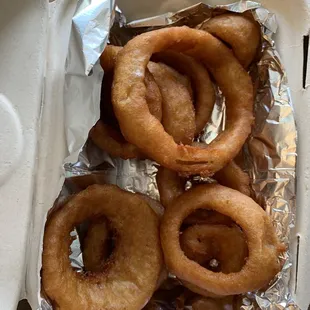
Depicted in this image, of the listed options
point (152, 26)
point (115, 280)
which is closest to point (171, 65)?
point (152, 26)

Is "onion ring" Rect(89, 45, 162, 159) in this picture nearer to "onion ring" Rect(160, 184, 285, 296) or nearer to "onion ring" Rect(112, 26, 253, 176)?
"onion ring" Rect(112, 26, 253, 176)

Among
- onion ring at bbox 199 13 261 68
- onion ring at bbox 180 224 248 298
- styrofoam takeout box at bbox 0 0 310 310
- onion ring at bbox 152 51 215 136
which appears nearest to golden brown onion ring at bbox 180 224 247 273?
onion ring at bbox 180 224 248 298

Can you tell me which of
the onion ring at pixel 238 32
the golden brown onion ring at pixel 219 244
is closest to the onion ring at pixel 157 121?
the onion ring at pixel 238 32

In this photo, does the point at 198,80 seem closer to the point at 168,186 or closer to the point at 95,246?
the point at 168,186

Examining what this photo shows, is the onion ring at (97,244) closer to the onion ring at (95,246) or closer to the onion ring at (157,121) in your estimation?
the onion ring at (95,246)

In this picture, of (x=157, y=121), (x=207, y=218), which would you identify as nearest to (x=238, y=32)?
(x=157, y=121)
